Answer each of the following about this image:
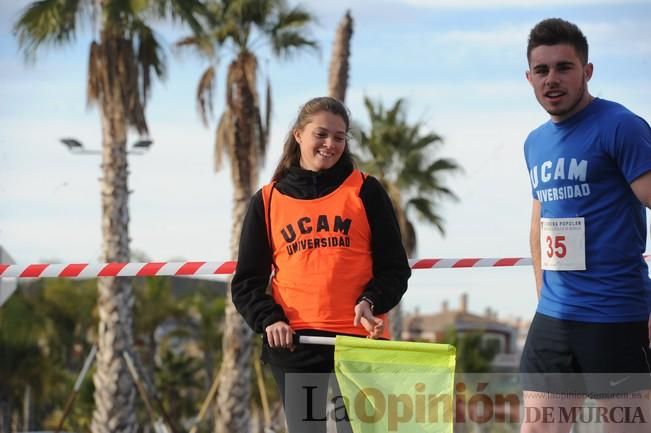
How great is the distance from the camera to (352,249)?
4.14 m

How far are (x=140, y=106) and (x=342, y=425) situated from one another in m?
17.3

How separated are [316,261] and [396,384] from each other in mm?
562

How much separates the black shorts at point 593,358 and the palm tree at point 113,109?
53.9 ft

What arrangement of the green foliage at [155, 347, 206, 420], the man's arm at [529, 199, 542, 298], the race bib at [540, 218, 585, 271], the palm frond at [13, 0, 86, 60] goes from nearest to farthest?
the race bib at [540, 218, 585, 271] → the man's arm at [529, 199, 542, 298] → the palm frond at [13, 0, 86, 60] → the green foliage at [155, 347, 206, 420]

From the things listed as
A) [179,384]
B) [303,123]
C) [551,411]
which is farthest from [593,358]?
[179,384]

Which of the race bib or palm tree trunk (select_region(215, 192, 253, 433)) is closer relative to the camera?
the race bib

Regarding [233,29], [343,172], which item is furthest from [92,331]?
[343,172]

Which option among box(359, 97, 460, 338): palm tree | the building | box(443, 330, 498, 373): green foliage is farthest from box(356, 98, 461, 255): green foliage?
the building

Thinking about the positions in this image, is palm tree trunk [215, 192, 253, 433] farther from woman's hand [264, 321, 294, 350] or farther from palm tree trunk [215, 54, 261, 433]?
woman's hand [264, 321, 294, 350]

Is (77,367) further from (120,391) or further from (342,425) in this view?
(342,425)

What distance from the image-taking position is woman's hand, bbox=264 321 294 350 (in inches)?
159

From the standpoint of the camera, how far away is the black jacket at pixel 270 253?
4.14 m

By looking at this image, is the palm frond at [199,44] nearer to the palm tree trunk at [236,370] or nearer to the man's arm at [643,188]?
the palm tree trunk at [236,370]

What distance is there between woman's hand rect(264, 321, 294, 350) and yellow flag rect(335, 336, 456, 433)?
0.64ft
